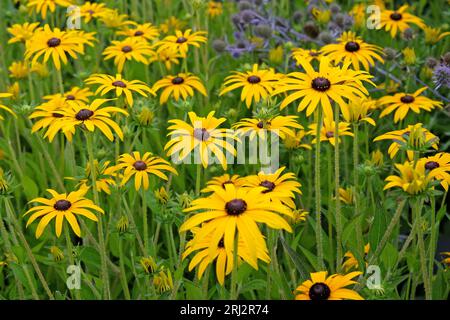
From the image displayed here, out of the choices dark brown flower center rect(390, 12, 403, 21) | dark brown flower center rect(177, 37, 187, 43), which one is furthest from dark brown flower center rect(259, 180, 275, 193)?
dark brown flower center rect(390, 12, 403, 21)

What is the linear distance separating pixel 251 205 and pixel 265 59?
1.88 m

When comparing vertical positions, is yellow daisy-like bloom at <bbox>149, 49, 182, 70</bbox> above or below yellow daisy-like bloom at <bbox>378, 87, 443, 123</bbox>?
above

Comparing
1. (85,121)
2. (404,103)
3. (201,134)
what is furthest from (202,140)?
(404,103)

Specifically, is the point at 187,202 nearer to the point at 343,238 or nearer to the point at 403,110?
the point at 343,238

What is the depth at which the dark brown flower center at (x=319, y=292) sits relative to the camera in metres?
1.42

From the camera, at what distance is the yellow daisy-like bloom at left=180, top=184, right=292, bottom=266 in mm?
1318

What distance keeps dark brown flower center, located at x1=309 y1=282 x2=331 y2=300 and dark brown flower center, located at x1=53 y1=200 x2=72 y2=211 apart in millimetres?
726

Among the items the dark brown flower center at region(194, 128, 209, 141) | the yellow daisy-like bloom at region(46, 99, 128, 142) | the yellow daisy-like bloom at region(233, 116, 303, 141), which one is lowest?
the yellow daisy-like bloom at region(233, 116, 303, 141)

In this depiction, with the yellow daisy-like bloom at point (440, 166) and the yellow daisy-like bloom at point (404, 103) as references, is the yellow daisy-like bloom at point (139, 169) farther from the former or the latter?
the yellow daisy-like bloom at point (404, 103)

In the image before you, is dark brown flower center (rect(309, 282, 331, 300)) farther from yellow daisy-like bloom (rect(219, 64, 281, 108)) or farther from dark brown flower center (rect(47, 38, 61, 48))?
dark brown flower center (rect(47, 38, 61, 48))

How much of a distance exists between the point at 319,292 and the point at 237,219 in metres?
0.26

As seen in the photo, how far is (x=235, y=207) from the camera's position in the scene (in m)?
1.36

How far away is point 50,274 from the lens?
7.78ft
